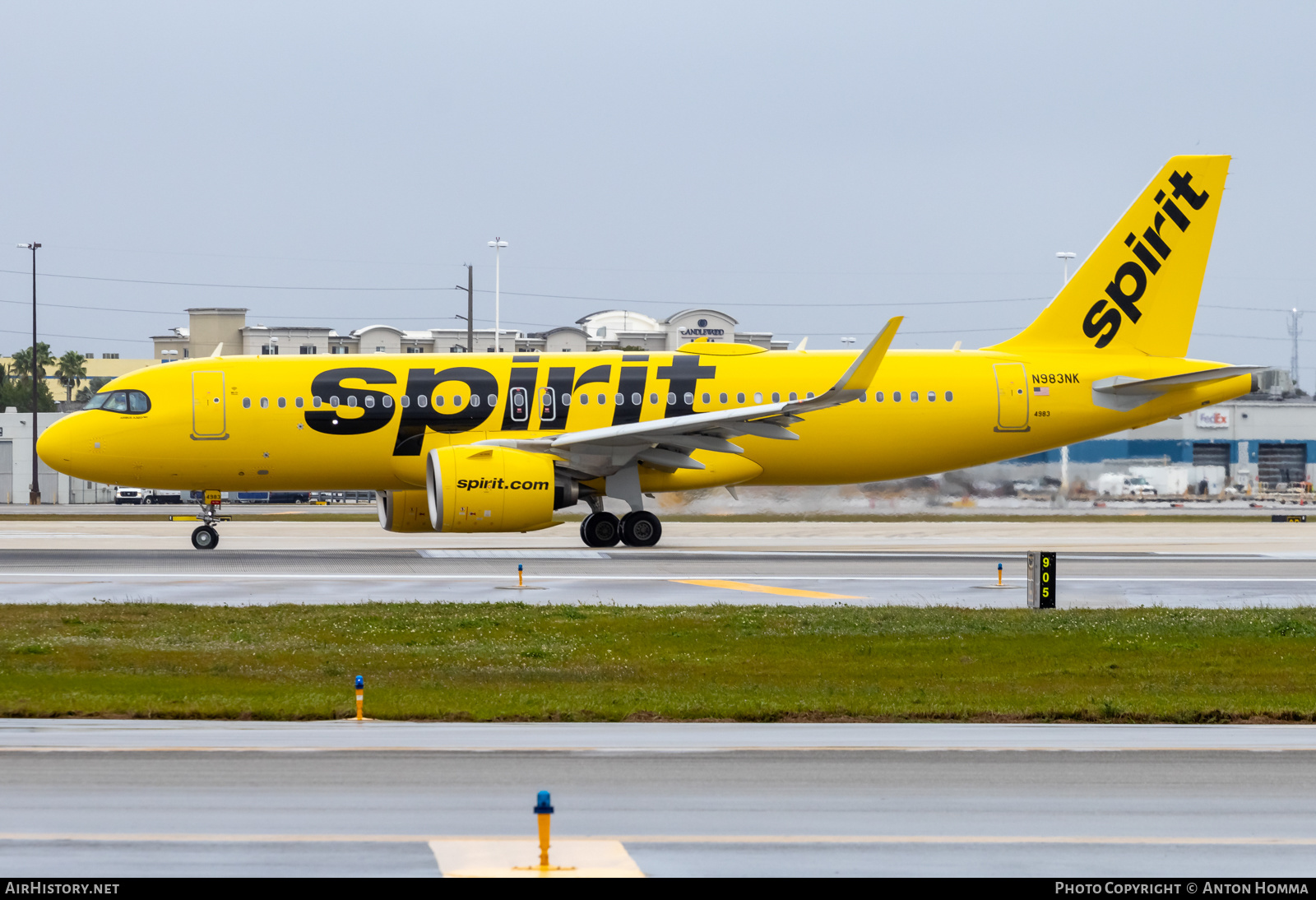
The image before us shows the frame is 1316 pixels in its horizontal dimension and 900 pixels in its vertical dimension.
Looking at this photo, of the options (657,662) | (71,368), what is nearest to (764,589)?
(657,662)

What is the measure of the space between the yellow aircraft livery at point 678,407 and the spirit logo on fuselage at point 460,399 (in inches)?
1.7

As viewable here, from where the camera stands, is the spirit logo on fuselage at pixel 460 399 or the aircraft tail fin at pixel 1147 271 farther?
the aircraft tail fin at pixel 1147 271

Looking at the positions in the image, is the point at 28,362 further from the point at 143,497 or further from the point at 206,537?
the point at 206,537

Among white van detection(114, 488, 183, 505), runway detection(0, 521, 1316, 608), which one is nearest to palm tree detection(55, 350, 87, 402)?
white van detection(114, 488, 183, 505)

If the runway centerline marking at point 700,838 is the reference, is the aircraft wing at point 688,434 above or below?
above

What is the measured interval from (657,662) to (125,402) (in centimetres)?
2125

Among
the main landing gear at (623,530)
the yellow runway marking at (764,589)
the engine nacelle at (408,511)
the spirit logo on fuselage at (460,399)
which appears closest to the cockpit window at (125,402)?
the spirit logo on fuselage at (460,399)

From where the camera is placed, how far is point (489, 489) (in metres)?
30.4

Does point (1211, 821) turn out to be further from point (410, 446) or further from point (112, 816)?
point (410, 446)

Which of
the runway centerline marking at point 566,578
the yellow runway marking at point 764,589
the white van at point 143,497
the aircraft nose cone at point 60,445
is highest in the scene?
the aircraft nose cone at point 60,445

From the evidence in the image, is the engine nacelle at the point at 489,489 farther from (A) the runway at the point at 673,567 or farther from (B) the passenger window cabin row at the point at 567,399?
(B) the passenger window cabin row at the point at 567,399

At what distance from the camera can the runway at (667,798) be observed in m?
8.02

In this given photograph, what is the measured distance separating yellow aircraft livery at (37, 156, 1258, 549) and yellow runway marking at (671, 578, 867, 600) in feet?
20.1

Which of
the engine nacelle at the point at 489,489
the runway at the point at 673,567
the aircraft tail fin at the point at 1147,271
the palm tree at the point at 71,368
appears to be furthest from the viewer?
the palm tree at the point at 71,368
